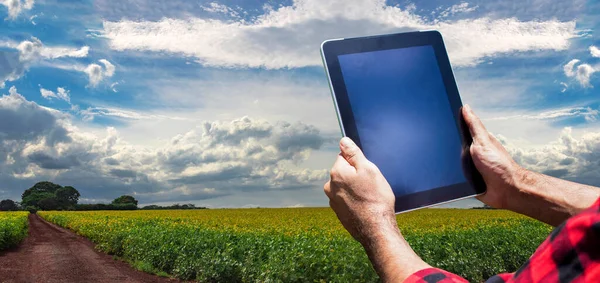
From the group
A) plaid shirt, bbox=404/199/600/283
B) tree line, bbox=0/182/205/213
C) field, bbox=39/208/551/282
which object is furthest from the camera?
tree line, bbox=0/182/205/213

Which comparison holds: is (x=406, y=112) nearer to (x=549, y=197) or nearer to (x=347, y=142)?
(x=347, y=142)

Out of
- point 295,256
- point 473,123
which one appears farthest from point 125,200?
point 473,123

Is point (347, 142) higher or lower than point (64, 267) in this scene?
higher

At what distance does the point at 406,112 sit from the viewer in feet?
6.45

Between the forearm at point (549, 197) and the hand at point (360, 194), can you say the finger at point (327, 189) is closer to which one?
the hand at point (360, 194)

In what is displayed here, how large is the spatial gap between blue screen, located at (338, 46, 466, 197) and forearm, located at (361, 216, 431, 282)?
0.25 meters

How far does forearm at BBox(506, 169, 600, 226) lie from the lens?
6.47ft

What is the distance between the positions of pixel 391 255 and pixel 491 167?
0.81m

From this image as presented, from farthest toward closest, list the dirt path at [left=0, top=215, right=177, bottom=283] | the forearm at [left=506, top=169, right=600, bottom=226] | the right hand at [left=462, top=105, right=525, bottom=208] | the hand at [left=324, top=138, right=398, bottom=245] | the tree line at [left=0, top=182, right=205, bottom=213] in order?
the tree line at [left=0, top=182, right=205, bottom=213] → the dirt path at [left=0, top=215, right=177, bottom=283] → the right hand at [left=462, top=105, right=525, bottom=208] → the forearm at [left=506, top=169, right=600, bottom=226] → the hand at [left=324, top=138, right=398, bottom=245]

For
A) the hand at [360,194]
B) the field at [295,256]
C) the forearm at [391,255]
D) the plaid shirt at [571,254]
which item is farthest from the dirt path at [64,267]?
the plaid shirt at [571,254]

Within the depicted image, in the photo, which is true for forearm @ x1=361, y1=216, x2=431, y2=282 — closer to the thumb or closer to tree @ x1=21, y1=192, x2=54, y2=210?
the thumb

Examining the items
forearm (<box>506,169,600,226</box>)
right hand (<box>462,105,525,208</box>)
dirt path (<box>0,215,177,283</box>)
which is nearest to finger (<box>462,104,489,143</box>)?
right hand (<box>462,105,525,208</box>)

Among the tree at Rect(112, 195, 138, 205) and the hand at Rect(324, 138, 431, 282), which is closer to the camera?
the hand at Rect(324, 138, 431, 282)

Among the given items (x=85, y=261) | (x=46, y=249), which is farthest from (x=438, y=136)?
(x=46, y=249)
